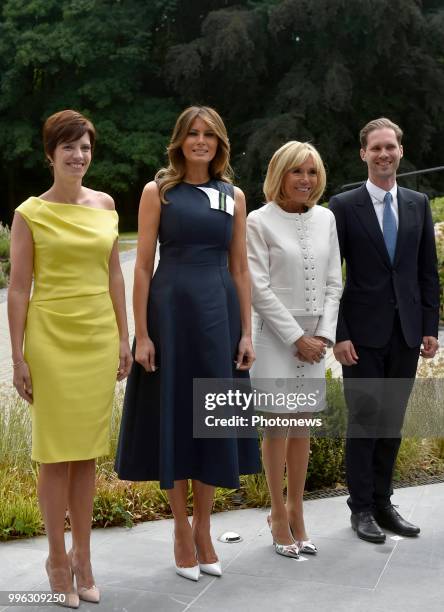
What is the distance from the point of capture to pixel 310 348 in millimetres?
4234

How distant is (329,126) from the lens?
3259cm

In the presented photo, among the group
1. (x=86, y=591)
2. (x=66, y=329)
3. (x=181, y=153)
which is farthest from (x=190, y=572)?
(x=181, y=153)

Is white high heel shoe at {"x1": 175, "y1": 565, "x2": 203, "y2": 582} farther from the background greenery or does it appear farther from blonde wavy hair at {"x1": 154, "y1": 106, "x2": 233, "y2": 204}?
the background greenery

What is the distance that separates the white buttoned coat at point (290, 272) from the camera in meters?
4.20

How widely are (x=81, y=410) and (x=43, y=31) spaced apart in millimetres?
34782

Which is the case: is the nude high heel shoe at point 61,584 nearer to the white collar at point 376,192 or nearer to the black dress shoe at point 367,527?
the black dress shoe at point 367,527

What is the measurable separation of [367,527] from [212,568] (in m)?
0.89

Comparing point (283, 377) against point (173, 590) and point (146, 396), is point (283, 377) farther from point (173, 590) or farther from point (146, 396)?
point (173, 590)

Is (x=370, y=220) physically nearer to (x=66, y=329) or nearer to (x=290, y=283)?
(x=290, y=283)

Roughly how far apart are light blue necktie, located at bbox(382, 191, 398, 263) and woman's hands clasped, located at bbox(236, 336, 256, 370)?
2.97 feet

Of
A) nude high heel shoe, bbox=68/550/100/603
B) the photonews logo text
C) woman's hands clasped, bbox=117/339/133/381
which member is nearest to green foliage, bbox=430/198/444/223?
the photonews logo text

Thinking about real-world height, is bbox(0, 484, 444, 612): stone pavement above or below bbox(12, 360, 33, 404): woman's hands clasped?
below

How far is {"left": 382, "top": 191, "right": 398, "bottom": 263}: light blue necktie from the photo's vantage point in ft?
14.8

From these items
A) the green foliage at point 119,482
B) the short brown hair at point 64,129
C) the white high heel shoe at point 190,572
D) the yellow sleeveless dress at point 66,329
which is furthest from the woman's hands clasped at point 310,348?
the short brown hair at point 64,129
